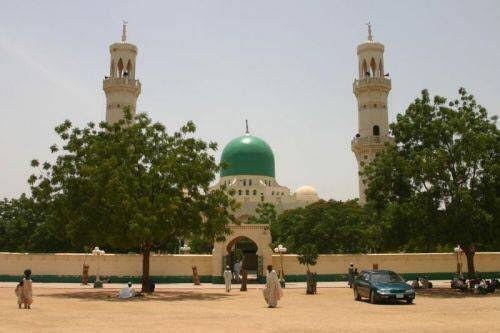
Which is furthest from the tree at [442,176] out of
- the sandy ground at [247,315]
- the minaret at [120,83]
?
the minaret at [120,83]

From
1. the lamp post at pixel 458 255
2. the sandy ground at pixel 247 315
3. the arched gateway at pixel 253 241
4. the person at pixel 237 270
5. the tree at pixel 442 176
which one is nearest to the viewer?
the sandy ground at pixel 247 315

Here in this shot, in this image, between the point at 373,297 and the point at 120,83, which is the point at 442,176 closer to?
the point at 373,297

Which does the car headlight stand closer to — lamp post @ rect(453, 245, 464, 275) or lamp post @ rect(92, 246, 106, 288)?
lamp post @ rect(92, 246, 106, 288)

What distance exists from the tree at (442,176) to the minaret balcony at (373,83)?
3368cm

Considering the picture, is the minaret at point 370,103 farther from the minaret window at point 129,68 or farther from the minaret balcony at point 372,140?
the minaret window at point 129,68

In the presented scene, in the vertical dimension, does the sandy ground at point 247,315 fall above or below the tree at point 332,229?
below

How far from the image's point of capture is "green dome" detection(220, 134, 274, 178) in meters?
76.1

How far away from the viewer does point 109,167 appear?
22500mm

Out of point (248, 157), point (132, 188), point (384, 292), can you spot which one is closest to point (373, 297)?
point (384, 292)

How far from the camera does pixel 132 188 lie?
22.8m

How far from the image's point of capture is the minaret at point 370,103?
58656 mm

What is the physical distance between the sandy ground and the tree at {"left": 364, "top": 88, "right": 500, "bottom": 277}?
404 centimetres

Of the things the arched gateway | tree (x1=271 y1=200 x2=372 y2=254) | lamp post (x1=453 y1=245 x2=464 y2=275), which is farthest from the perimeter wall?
tree (x1=271 y1=200 x2=372 y2=254)

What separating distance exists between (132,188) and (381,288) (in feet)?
35.2
